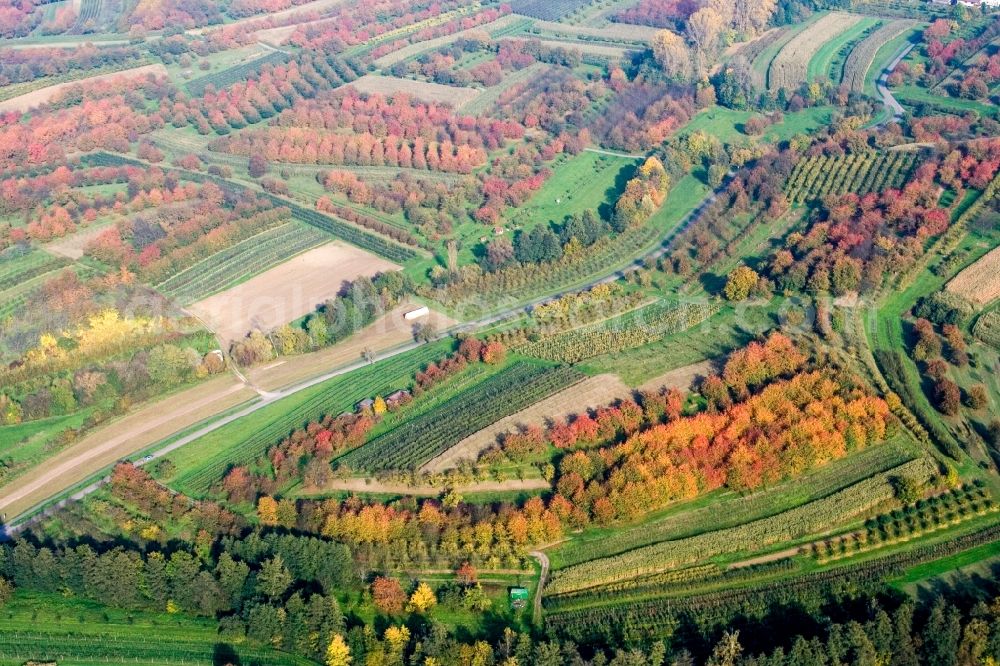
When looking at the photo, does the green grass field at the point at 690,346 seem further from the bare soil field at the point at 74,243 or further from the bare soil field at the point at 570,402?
the bare soil field at the point at 74,243

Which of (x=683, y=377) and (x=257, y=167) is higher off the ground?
(x=257, y=167)

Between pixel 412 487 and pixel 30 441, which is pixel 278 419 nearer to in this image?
pixel 412 487

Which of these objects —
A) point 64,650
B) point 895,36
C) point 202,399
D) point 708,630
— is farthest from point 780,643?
point 895,36

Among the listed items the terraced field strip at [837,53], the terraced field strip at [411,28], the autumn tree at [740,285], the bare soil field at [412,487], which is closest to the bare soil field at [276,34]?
the terraced field strip at [411,28]

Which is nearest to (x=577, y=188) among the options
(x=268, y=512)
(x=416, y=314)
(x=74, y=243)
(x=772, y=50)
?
(x=416, y=314)

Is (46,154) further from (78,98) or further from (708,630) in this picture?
(708,630)

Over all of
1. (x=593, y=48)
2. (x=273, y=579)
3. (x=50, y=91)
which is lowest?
(x=273, y=579)
